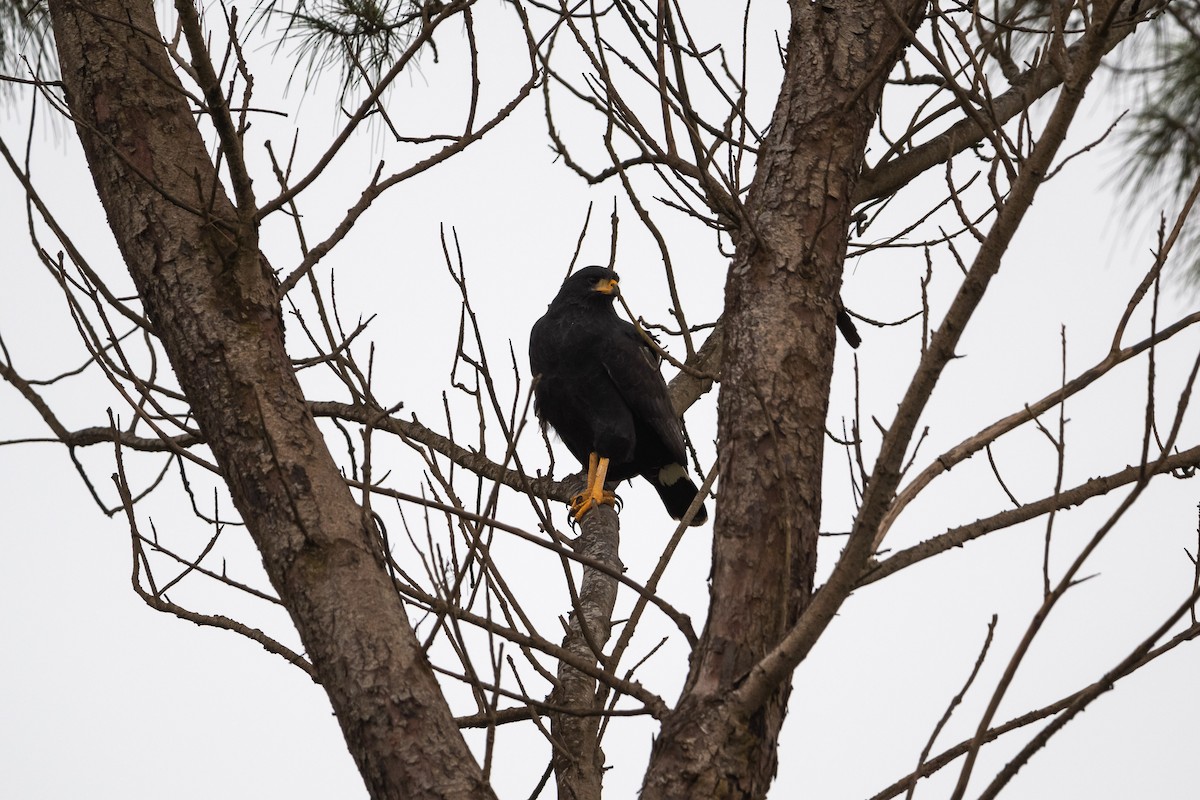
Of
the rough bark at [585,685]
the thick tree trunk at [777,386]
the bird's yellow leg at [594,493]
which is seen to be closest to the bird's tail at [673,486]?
the bird's yellow leg at [594,493]

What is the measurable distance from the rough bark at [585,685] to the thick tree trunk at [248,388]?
1.19ft

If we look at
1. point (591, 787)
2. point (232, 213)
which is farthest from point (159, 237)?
point (591, 787)

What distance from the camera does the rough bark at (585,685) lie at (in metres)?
2.36

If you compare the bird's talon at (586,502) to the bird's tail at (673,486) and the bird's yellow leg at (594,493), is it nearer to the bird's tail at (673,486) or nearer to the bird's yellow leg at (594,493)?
the bird's yellow leg at (594,493)

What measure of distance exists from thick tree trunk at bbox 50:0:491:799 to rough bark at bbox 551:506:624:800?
0.36 metres

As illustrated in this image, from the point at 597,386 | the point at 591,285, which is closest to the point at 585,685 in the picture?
the point at 597,386

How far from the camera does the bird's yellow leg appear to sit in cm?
404

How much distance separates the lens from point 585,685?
8.75 feet

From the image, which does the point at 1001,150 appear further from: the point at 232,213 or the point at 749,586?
the point at 232,213

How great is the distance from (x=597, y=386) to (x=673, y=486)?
67 cm

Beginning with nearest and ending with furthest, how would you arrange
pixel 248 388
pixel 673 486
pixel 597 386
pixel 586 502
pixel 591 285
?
pixel 248 388 → pixel 586 502 → pixel 597 386 → pixel 591 285 → pixel 673 486

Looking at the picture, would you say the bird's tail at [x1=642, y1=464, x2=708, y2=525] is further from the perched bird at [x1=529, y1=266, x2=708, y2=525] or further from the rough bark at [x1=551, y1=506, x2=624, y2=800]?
the rough bark at [x1=551, y1=506, x2=624, y2=800]

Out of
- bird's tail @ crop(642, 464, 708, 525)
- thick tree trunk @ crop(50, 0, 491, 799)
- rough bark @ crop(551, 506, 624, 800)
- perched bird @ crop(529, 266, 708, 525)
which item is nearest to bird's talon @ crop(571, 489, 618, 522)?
perched bird @ crop(529, 266, 708, 525)

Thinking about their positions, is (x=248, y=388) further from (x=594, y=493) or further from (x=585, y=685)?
(x=594, y=493)
